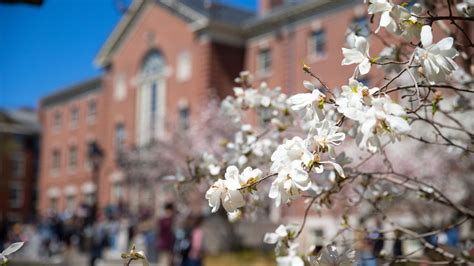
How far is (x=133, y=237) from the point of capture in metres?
19.1

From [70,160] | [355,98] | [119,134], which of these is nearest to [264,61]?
[119,134]

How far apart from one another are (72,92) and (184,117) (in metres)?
16.2

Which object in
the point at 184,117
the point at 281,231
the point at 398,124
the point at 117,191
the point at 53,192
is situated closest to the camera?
the point at 398,124

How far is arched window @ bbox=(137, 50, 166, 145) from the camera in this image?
35237 millimetres

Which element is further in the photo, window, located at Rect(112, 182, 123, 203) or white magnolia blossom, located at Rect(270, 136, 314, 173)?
window, located at Rect(112, 182, 123, 203)

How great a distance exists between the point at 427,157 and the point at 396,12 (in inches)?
666

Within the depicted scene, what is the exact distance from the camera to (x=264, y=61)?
106 ft

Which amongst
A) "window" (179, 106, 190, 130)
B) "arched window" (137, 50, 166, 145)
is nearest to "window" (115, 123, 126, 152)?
"arched window" (137, 50, 166, 145)

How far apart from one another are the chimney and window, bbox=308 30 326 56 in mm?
4635

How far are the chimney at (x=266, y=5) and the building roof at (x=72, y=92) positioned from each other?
44.7 ft

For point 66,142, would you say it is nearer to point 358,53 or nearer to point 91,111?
point 91,111

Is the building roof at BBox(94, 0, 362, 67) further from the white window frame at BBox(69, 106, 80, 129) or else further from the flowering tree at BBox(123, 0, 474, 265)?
the flowering tree at BBox(123, 0, 474, 265)

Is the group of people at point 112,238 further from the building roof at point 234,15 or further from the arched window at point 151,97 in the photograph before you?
the building roof at point 234,15

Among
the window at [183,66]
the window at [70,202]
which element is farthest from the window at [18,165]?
the window at [183,66]
